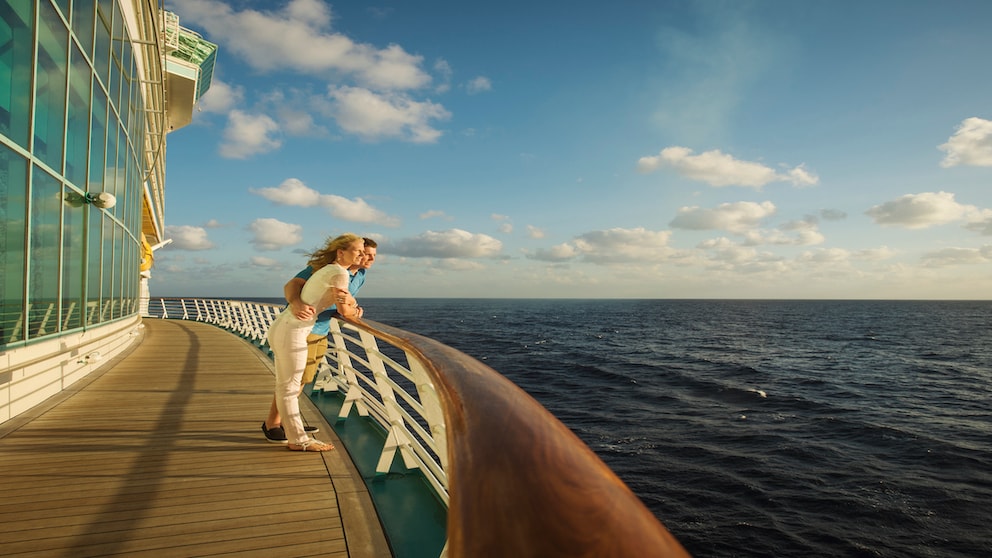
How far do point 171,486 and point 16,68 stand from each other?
381 cm

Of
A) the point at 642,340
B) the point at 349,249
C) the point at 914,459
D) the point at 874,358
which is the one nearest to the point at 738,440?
Answer: the point at 914,459

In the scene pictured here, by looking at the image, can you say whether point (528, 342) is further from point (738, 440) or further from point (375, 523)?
point (375, 523)

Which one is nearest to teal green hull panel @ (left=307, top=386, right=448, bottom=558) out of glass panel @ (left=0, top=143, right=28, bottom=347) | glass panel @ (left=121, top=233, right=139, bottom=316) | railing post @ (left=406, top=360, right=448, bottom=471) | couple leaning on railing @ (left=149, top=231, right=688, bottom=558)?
railing post @ (left=406, top=360, right=448, bottom=471)

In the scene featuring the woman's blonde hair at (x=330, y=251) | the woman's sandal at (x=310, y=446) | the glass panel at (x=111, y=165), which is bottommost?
the woman's sandal at (x=310, y=446)

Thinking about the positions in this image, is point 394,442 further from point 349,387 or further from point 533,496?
point 533,496

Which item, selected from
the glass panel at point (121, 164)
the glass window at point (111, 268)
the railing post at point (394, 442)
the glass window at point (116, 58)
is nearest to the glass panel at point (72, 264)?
the glass window at point (111, 268)

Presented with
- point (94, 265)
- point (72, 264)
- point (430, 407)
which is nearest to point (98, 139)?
point (94, 265)

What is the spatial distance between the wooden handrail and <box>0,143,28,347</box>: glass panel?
201 inches

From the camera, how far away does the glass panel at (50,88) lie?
471 cm

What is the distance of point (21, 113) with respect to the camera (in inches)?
172

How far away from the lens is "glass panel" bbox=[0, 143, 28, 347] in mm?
4152

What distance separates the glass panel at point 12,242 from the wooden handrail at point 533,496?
510cm

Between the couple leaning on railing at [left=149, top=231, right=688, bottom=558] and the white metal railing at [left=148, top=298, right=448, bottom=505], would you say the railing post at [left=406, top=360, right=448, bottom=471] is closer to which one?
the white metal railing at [left=148, top=298, right=448, bottom=505]

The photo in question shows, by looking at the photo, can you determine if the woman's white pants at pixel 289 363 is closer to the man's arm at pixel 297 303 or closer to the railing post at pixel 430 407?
the man's arm at pixel 297 303
